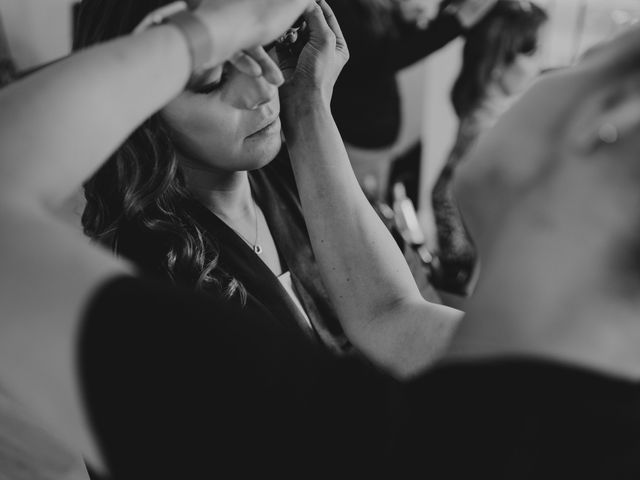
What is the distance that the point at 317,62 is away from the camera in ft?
2.41

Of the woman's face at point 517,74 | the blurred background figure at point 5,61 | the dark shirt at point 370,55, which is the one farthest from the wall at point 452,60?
the blurred background figure at point 5,61

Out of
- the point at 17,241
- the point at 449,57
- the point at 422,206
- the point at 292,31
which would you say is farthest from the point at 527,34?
the point at 17,241

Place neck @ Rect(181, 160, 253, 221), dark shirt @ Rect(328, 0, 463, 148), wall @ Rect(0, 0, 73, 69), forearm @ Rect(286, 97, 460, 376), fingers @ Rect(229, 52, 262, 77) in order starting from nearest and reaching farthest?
fingers @ Rect(229, 52, 262, 77), forearm @ Rect(286, 97, 460, 376), neck @ Rect(181, 160, 253, 221), dark shirt @ Rect(328, 0, 463, 148), wall @ Rect(0, 0, 73, 69)

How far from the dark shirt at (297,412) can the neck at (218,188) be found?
22.8 inches

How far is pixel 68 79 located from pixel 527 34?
2586 millimetres

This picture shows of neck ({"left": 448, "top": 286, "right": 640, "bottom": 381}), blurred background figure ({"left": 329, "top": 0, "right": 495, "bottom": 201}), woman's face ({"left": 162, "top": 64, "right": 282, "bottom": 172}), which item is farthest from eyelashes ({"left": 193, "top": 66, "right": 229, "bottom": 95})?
blurred background figure ({"left": 329, "top": 0, "right": 495, "bottom": 201})

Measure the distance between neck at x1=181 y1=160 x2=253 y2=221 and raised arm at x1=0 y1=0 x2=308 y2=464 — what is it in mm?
521

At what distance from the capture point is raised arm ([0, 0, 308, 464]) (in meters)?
0.31

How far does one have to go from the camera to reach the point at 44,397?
0.33 m

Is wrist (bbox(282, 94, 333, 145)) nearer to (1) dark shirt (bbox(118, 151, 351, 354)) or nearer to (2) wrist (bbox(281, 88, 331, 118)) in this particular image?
(2) wrist (bbox(281, 88, 331, 118))

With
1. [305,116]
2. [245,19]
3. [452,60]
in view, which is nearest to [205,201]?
[305,116]

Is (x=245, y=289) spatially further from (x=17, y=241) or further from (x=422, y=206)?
(x=422, y=206)

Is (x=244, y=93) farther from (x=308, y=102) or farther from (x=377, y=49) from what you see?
(x=377, y=49)

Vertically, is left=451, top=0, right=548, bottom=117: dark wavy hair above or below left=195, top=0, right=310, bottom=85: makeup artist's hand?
below
